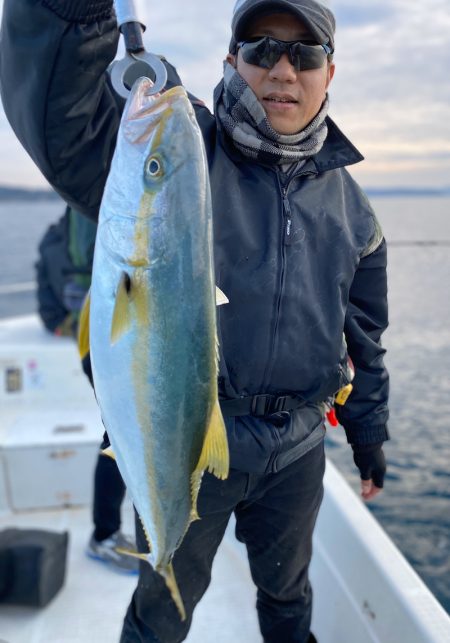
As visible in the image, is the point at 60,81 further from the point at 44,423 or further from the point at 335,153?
the point at 44,423

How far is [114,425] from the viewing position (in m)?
1.63

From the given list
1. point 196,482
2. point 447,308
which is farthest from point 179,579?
point 447,308

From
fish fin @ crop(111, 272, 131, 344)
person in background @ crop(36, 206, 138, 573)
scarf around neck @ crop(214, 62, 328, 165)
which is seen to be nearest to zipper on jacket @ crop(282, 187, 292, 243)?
scarf around neck @ crop(214, 62, 328, 165)

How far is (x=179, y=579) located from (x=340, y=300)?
1212 millimetres

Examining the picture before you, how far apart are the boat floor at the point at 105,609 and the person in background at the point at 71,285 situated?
135mm

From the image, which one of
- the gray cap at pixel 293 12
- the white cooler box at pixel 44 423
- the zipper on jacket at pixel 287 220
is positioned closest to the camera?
the gray cap at pixel 293 12

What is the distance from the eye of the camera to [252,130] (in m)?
2.12

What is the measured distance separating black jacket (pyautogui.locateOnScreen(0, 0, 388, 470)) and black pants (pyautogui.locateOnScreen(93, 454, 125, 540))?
149cm

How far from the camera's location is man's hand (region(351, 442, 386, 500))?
2.62 metres

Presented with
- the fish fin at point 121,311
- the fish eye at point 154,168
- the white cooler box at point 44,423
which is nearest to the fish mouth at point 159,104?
the fish eye at point 154,168

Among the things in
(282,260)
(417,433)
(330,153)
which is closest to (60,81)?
(282,260)

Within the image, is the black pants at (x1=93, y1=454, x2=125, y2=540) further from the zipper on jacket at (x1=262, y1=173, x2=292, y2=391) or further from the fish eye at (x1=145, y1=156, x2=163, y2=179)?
the fish eye at (x1=145, y1=156, x2=163, y2=179)

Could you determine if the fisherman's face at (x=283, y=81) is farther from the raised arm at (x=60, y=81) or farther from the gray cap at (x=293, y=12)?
the raised arm at (x=60, y=81)

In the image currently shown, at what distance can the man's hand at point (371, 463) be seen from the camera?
2.62m
